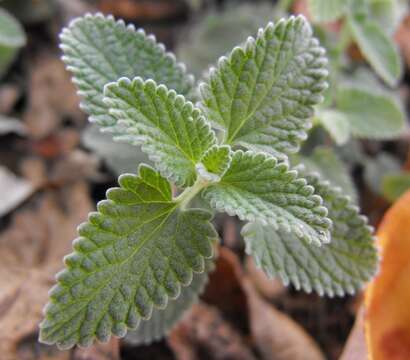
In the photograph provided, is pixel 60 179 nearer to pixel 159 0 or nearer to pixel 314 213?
pixel 159 0

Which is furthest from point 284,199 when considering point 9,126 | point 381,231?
point 9,126

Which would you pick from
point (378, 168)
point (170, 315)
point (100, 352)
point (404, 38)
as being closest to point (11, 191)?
point (100, 352)

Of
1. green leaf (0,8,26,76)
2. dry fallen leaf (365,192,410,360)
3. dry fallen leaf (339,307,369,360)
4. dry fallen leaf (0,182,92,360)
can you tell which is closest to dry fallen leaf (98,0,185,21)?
green leaf (0,8,26,76)

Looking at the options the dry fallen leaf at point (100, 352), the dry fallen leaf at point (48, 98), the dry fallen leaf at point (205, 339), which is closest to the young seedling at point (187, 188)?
the dry fallen leaf at point (100, 352)

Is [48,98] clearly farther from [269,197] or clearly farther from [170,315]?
[269,197]

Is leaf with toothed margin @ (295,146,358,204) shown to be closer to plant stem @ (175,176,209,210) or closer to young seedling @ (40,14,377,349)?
young seedling @ (40,14,377,349)
